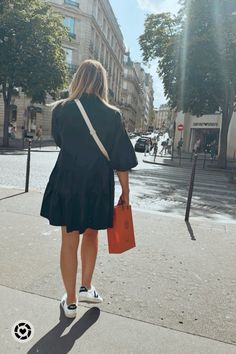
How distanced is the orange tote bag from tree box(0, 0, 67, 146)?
66.1 ft

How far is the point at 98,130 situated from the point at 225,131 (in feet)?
64.4

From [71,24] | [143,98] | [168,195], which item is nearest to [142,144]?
[71,24]

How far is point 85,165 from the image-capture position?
2.67 meters

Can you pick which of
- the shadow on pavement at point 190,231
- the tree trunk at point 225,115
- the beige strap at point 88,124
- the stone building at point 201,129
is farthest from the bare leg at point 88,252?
the stone building at point 201,129

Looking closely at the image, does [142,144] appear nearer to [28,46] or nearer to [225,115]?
[225,115]

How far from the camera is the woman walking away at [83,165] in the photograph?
267cm

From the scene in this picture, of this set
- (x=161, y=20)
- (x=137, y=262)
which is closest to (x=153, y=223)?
(x=137, y=262)

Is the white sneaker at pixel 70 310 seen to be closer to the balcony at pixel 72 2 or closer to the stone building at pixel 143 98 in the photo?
the balcony at pixel 72 2

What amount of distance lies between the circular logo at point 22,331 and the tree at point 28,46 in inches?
807

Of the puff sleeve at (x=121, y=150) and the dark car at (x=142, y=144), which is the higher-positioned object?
the puff sleeve at (x=121, y=150)

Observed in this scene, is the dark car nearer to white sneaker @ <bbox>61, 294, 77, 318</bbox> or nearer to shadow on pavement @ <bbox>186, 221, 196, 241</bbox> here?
shadow on pavement @ <bbox>186, 221, 196, 241</bbox>

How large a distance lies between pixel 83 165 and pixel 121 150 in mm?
328

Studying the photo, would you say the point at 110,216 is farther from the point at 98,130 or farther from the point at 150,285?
the point at 150,285

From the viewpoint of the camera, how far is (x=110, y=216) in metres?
2.87
